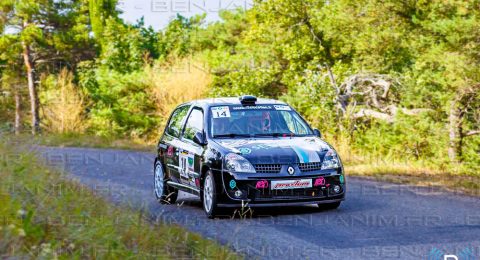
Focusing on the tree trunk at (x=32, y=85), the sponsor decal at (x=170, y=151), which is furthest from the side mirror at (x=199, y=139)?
the tree trunk at (x=32, y=85)

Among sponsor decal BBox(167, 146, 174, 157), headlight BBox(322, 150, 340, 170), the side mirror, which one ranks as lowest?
sponsor decal BBox(167, 146, 174, 157)

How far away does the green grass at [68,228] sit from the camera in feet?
21.6

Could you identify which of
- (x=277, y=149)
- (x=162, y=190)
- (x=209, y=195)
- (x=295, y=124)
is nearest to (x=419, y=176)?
(x=295, y=124)

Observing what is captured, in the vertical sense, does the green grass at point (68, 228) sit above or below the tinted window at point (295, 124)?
below

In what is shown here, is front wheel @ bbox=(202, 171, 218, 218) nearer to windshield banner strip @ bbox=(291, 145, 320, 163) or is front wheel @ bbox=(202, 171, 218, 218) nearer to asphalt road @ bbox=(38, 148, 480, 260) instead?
asphalt road @ bbox=(38, 148, 480, 260)

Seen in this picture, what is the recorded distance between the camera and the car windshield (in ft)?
40.8

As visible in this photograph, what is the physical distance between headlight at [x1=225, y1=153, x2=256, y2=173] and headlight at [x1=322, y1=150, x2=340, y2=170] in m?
1.08

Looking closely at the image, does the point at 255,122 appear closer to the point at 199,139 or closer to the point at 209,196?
the point at 199,139

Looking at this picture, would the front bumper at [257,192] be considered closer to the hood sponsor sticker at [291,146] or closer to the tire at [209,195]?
the tire at [209,195]

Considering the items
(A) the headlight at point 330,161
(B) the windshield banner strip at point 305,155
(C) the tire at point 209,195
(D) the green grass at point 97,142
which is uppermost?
(B) the windshield banner strip at point 305,155

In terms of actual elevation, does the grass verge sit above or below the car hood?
below

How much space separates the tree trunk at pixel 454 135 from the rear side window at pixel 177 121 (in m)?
7.57

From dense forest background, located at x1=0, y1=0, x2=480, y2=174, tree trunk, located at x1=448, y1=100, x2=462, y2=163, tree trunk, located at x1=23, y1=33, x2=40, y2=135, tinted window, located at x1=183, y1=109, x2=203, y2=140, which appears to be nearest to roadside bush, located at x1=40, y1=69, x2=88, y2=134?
dense forest background, located at x1=0, y1=0, x2=480, y2=174

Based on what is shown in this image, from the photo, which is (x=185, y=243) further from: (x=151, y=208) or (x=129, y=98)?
(x=129, y=98)
